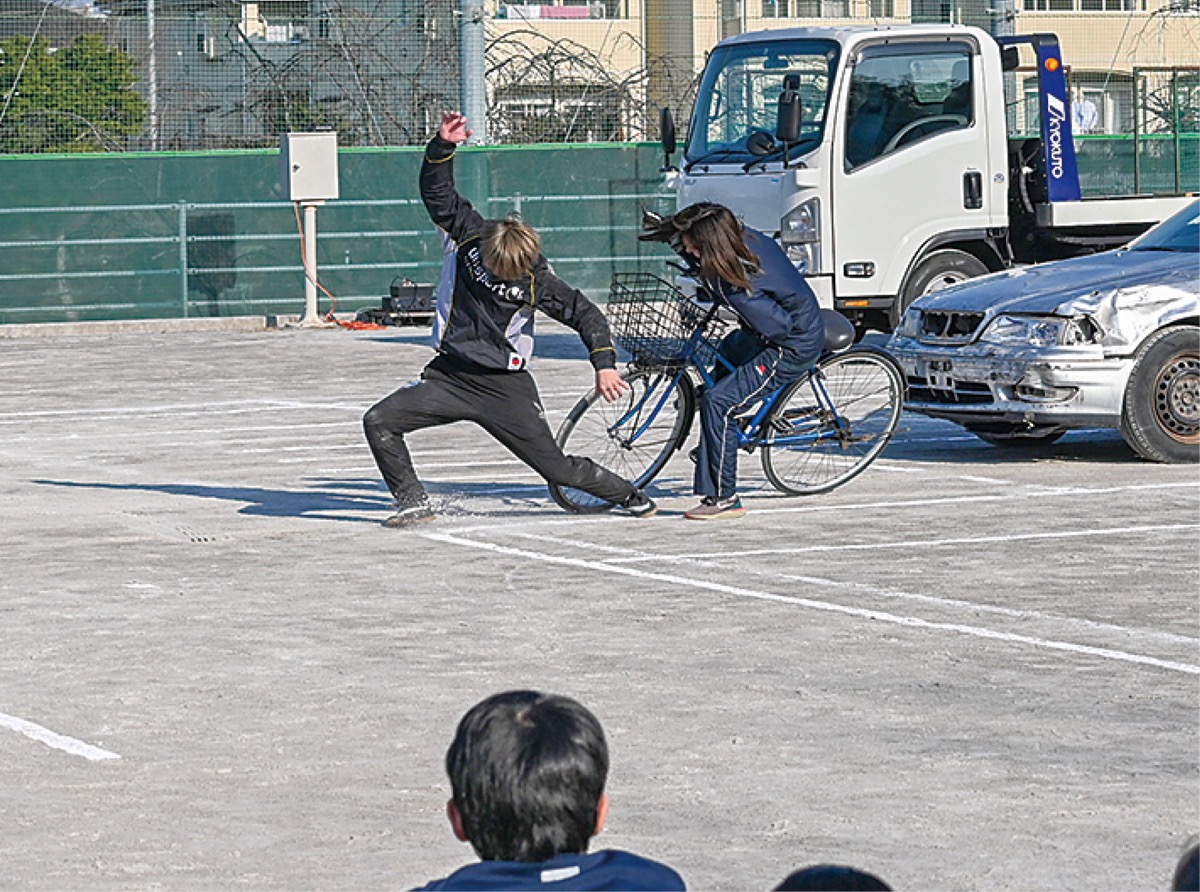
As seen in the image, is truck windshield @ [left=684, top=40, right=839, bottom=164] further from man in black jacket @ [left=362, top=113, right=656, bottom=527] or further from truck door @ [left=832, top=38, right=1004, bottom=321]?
man in black jacket @ [left=362, top=113, right=656, bottom=527]

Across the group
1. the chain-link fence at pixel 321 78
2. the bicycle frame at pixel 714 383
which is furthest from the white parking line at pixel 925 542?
the chain-link fence at pixel 321 78

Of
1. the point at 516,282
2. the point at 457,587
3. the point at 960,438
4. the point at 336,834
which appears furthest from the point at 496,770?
the point at 960,438

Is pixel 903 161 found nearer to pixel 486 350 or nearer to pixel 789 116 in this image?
pixel 789 116

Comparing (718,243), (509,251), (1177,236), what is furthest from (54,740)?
(1177,236)

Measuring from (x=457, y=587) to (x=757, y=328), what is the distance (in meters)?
2.66

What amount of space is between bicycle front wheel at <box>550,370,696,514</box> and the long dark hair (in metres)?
0.81

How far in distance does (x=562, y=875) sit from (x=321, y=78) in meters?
26.9

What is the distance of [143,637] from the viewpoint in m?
8.66

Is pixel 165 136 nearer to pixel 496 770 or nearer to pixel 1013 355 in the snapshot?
pixel 1013 355

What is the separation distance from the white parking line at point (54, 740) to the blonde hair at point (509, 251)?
13.6ft

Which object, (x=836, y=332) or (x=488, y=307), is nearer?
(x=488, y=307)

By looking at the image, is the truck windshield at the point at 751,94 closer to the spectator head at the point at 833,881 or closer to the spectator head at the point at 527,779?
the spectator head at the point at 527,779

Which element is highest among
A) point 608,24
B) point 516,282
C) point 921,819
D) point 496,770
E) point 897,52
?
point 608,24

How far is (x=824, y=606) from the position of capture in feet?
29.9
